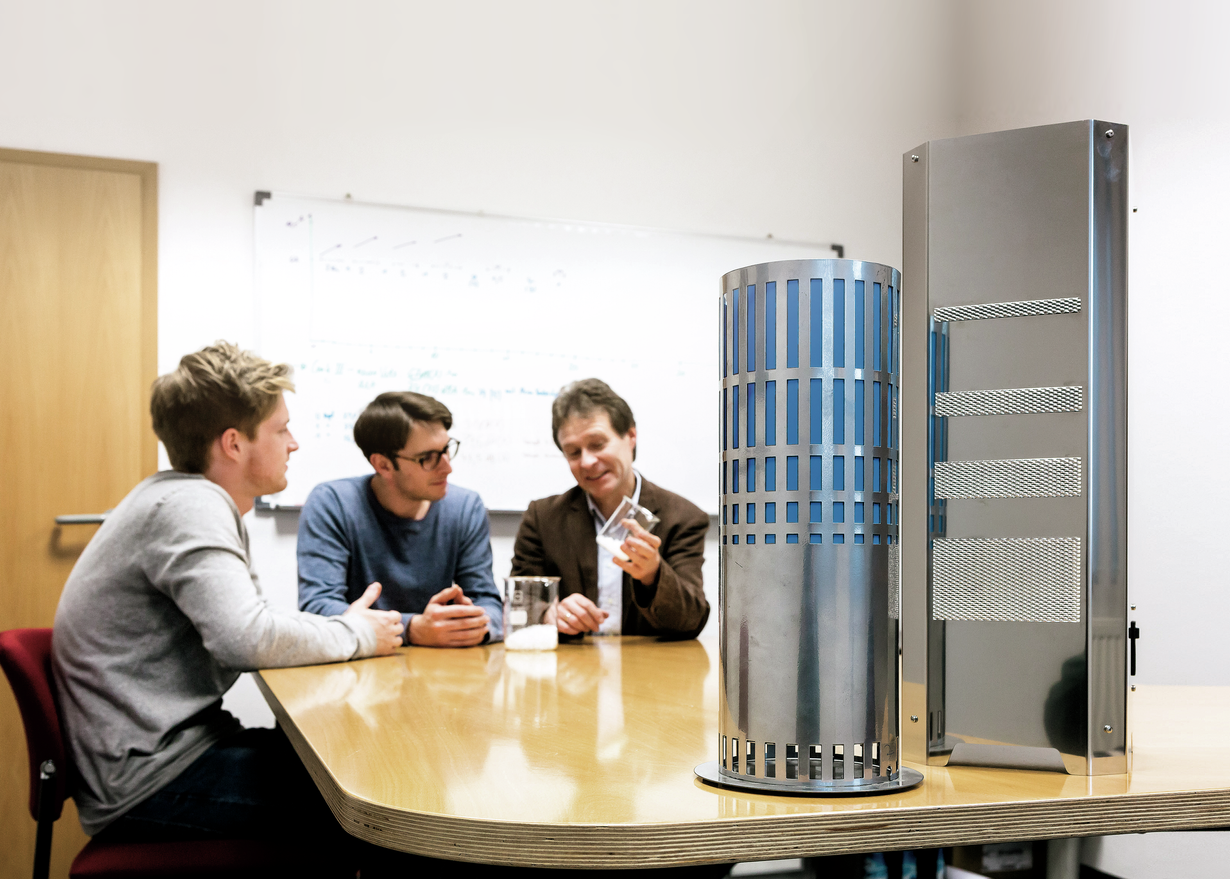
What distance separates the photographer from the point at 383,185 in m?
3.41

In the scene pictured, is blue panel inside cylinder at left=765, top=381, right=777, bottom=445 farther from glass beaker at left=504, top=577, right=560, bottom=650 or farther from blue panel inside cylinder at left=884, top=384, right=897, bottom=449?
glass beaker at left=504, top=577, right=560, bottom=650

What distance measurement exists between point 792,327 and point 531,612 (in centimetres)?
133

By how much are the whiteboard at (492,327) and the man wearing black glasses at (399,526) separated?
77 centimetres

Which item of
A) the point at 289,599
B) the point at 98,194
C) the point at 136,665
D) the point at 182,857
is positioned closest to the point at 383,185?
the point at 98,194

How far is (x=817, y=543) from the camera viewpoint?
31.6 inches

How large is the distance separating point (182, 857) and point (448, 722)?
2.06 feet

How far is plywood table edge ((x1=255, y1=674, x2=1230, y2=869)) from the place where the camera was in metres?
0.71

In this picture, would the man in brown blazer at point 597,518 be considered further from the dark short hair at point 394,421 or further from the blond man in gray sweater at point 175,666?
the blond man in gray sweater at point 175,666

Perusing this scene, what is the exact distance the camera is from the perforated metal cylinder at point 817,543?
80cm

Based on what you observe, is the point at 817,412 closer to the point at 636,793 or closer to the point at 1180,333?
the point at 636,793

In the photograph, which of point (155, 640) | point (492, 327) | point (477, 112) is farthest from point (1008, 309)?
point (477, 112)

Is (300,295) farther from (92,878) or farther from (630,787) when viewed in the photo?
(630,787)

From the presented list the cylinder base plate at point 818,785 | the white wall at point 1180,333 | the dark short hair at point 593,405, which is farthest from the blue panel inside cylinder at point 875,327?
the white wall at point 1180,333

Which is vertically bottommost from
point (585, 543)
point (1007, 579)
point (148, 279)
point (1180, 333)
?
point (585, 543)
